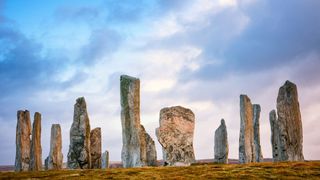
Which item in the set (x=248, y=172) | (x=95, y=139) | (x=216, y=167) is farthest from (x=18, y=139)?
(x=248, y=172)

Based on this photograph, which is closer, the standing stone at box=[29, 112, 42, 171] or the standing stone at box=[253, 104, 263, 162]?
the standing stone at box=[29, 112, 42, 171]

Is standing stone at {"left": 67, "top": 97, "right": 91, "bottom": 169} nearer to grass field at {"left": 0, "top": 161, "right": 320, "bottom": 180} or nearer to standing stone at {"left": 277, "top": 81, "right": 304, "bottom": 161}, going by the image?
grass field at {"left": 0, "top": 161, "right": 320, "bottom": 180}

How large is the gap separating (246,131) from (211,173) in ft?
46.1

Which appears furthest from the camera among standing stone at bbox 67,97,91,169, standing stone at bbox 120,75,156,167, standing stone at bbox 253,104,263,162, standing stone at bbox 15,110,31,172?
standing stone at bbox 253,104,263,162

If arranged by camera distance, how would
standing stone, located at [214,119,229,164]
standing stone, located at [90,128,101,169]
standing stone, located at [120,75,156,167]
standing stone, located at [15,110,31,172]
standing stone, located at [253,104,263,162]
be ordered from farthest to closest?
standing stone, located at [253,104,263,162]
standing stone, located at [214,119,229,164]
standing stone, located at [15,110,31,172]
standing stone, located at [90,128,101,169]
standing stone, located at [120,75,156,167]

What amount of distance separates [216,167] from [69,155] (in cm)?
1046

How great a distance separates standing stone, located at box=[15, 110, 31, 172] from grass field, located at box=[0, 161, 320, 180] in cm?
1088

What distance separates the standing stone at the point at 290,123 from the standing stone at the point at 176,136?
16.1 ft

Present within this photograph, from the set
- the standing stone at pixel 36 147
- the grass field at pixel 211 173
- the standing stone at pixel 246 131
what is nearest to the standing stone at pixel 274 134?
the standing stone at pixel 246 131

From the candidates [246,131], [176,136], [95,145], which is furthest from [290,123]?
[95,145]

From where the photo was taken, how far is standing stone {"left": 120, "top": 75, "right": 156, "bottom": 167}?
2528 centimetres

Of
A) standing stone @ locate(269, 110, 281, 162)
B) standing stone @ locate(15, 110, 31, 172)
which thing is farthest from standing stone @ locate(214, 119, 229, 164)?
standing stone @ locate(15, 110, 31, 172)

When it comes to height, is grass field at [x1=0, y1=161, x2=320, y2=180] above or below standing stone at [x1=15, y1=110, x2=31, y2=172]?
below

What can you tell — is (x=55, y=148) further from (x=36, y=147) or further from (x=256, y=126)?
(x=256, y=126)
